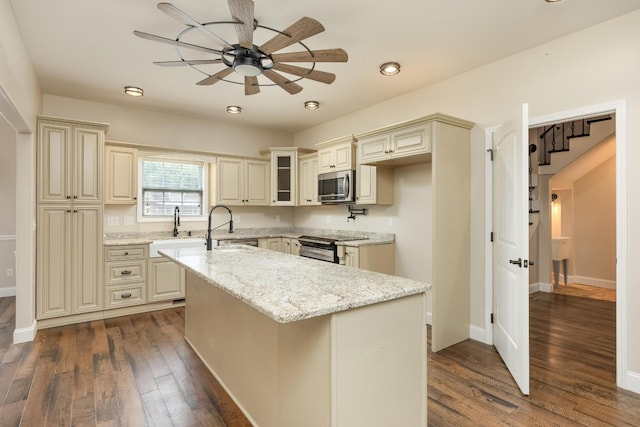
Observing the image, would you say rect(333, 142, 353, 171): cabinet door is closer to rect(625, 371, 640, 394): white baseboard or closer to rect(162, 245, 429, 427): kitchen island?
rect(162, 245, 429, 427): kitchen island

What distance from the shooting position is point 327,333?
1.40m

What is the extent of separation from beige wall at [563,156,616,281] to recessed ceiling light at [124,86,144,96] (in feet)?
22.4

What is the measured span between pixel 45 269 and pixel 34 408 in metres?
1.89

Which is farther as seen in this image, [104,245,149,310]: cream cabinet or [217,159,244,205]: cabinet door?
[217,159,244,205]: cabinet door

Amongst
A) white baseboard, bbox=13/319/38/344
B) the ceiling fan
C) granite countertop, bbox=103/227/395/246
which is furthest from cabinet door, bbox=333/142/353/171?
white baseboard, bbox=13/319/38/344

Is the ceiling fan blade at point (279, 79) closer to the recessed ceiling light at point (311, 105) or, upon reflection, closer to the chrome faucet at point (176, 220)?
the recessed ceiling light at point (311, 105)

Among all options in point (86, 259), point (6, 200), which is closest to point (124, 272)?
point (86, 259)

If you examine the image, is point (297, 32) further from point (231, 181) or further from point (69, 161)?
point (231, 181)

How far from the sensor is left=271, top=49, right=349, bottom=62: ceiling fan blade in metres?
2.18

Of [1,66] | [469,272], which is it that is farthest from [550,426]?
[1,66]

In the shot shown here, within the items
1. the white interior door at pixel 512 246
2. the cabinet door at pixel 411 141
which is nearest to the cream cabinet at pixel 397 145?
the cabinet door at pixel 411 141

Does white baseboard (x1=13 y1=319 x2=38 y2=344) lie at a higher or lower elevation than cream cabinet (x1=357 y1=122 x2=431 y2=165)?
lower

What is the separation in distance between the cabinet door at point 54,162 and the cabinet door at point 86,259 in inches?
9.5

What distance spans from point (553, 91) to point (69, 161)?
479cm
